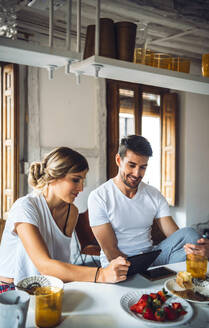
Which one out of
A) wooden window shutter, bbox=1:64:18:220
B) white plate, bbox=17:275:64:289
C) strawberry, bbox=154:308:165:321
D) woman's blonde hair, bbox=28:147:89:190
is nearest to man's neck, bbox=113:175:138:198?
woman's blonde hair, bbox=28:147:89:190

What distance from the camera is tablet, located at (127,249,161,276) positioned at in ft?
5.13

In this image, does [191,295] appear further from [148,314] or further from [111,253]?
[111,253]

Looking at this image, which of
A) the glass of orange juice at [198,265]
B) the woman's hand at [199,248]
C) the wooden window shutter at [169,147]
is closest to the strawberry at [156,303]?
the glass of orange juice at [198,265]

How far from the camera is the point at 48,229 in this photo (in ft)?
6.36

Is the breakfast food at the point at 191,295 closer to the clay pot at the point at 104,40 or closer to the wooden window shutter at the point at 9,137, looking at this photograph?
the clay pot at the point at 104,40

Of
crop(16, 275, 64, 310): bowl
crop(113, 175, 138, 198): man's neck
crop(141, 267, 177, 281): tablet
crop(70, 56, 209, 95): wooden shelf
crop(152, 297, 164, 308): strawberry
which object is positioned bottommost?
crop(141, 267, 177, 281): tablet

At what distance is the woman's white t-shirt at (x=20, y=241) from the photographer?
1785mm

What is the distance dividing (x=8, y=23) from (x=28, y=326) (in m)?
1.24

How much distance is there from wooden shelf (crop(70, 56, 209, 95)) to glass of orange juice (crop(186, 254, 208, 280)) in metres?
0.94

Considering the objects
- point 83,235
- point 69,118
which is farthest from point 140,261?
point 69,118

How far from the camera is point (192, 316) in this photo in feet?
4.19

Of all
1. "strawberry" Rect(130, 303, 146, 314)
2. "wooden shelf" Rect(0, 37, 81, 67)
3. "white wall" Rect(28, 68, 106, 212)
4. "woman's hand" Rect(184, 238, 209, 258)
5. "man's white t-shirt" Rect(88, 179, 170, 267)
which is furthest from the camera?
"white wall" Rect(28, 68, 106, 212)

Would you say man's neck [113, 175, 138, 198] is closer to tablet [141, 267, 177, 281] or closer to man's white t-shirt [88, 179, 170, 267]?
man's white t-shirt [88, 179, 170, 267]

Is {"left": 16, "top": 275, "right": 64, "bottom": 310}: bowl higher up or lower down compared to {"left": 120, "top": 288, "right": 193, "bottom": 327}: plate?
higher up
